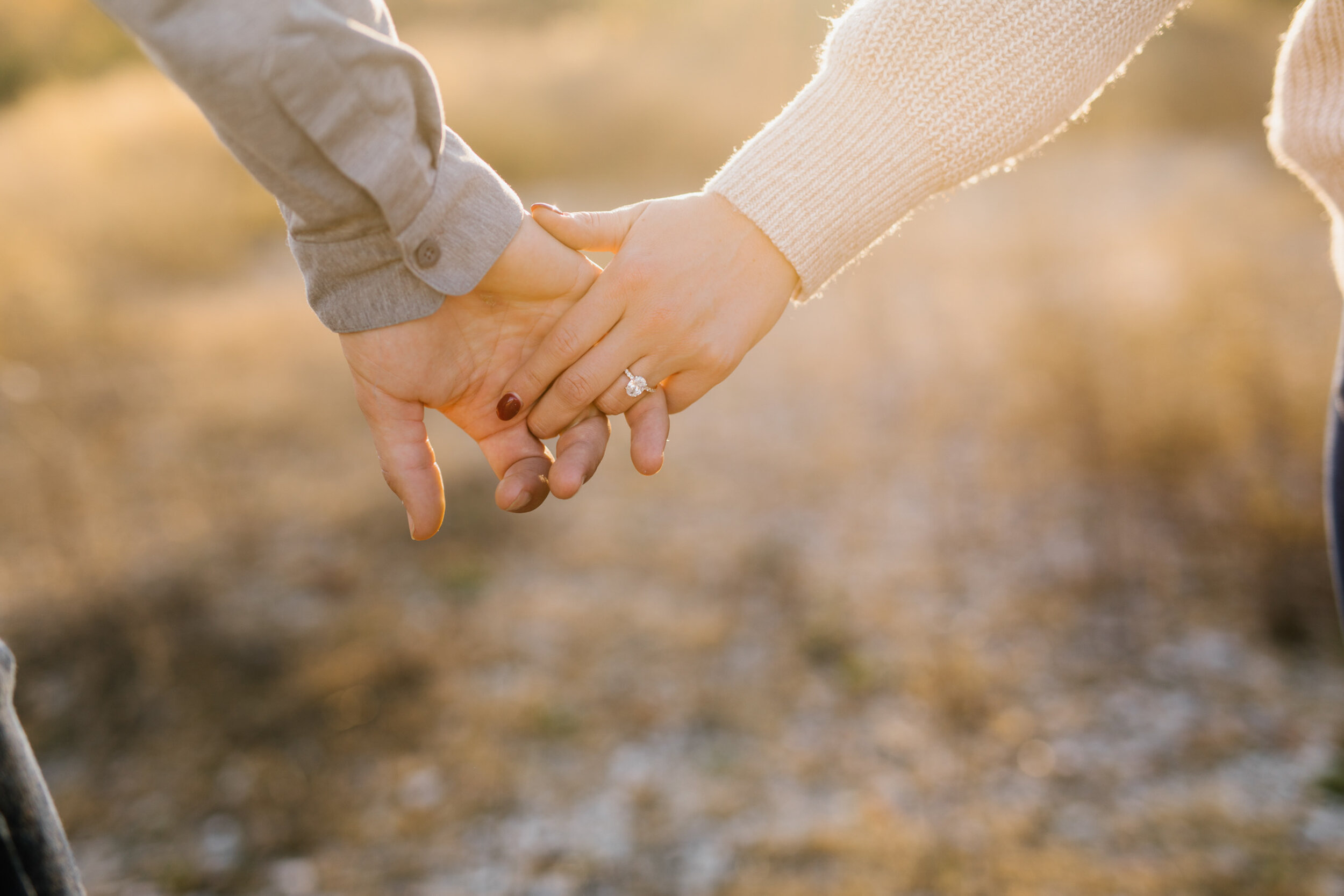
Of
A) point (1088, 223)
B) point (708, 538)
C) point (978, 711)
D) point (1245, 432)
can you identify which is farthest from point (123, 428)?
point (1088, 223)

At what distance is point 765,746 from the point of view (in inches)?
123

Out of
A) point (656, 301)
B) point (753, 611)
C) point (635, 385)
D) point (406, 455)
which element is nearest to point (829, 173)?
point (656, 301)

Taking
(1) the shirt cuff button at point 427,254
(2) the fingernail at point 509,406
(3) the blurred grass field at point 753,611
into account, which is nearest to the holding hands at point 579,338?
(2) the fingernail at point 509,406

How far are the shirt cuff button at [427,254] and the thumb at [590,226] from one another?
25 centimetres

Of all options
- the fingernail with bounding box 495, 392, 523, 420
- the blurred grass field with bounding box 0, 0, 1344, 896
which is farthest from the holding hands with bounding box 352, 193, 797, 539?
the blurred grass field with bounding box 0, 0, 1344, 896

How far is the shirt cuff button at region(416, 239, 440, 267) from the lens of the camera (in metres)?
1.32

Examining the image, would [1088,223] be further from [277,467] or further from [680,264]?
[680,264]

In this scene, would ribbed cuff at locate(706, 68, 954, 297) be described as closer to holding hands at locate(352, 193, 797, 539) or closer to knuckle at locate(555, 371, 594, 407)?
holding hands at locate(352, 193, 797, 539)

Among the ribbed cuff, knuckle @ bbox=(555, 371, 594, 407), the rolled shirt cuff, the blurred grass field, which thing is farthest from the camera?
the blurred grass field

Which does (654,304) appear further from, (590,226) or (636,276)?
(590,226)

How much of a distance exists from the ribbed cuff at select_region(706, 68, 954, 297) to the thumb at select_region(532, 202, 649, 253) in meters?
0.17

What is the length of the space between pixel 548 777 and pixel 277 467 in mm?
3224

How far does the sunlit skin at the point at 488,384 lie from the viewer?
147 cm

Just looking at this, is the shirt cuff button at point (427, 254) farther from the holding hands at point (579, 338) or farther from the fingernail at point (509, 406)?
the fingernail at point (509, 406)
